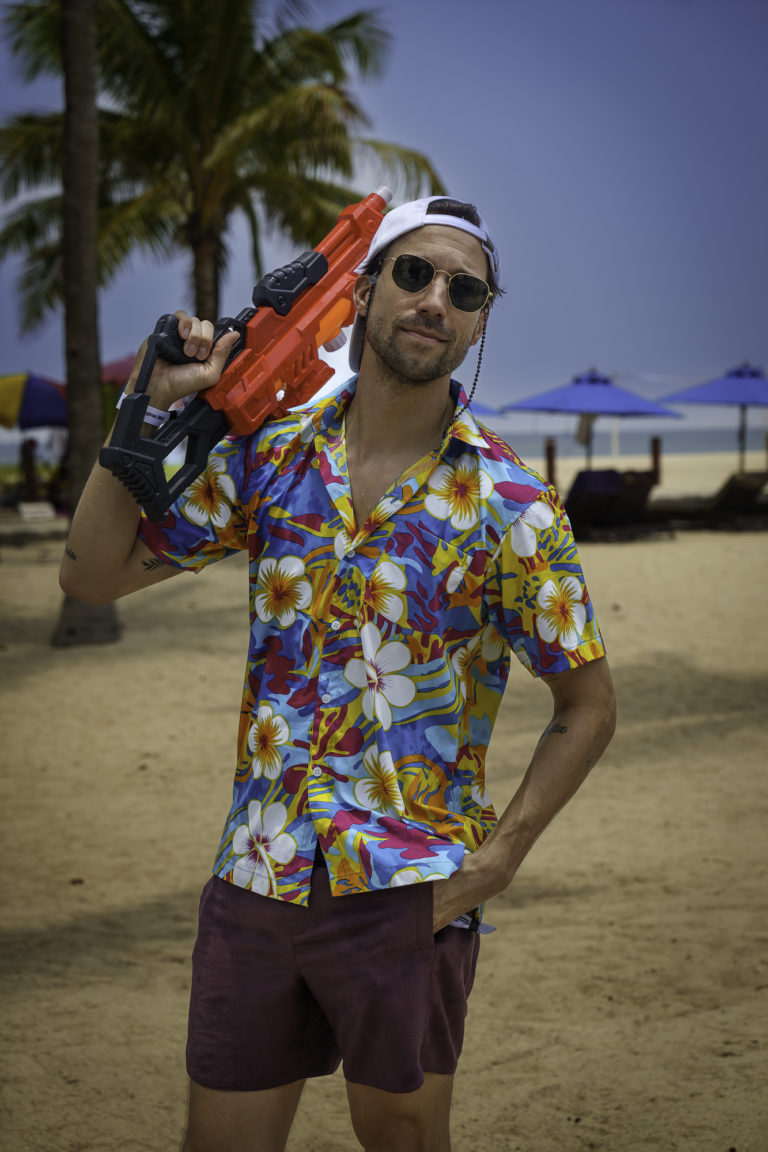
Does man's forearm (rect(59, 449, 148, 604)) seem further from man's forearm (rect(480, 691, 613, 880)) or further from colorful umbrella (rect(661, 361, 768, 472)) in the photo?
colorful umbrella (rect(661, 361, 768, 472))

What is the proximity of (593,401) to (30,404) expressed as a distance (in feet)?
36.9

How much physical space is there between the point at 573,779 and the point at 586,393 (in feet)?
63.5

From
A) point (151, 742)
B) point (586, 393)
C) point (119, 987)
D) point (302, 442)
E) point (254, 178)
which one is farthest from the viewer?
point (586, 393)

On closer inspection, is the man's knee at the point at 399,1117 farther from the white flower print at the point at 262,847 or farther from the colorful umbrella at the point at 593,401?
the colorful umbrella at the point at 593,401

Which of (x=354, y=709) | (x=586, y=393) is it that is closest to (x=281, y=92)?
(x=586, y=393)

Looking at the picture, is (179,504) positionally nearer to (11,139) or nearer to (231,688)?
(231,688)

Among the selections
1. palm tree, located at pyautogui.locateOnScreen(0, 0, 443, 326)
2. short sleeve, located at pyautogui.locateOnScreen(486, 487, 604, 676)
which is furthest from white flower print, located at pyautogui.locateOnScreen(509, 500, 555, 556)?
palm tree, located at pyautogui.locateOnScreen(0, 0, 443, 326)

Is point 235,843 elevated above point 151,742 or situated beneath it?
elevated above

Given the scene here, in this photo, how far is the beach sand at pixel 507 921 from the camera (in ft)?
10.5

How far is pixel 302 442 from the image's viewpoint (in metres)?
2.03

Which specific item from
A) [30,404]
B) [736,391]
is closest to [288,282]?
[736,391]

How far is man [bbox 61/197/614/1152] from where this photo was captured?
1.83 meters

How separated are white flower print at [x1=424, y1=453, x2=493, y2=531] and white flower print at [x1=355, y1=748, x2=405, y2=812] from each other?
0.41 metres

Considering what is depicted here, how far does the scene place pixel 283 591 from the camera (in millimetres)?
1940
